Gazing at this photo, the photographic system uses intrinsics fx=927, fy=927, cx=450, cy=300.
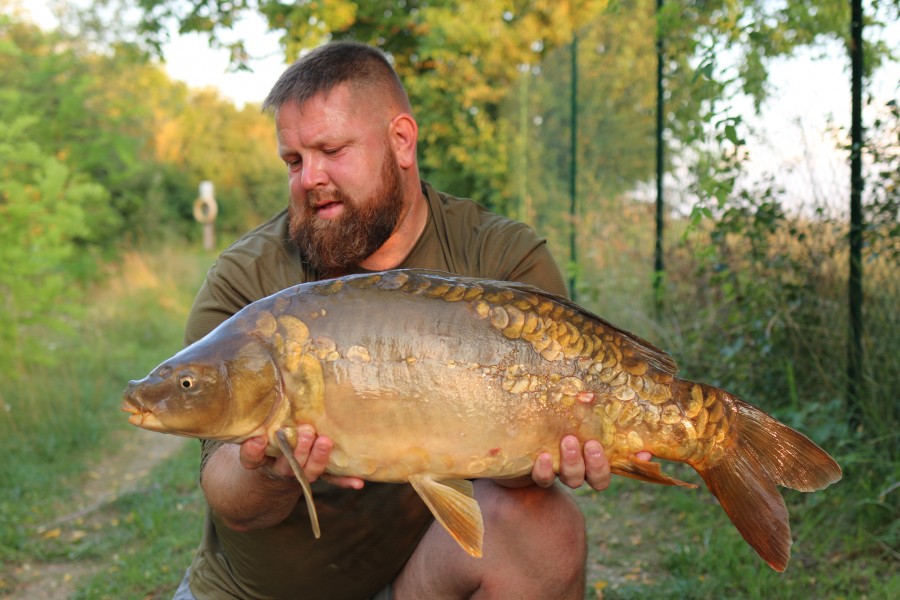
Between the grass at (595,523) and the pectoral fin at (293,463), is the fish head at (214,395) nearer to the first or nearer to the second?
the pectoral fin at (293,463)

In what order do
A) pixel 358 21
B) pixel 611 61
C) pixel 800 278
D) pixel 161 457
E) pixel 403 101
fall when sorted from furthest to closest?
pixel 358 21
pixel 611 61
pixel 161 457
pixel 800 278
pixel 403 101

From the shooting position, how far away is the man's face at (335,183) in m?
2.09

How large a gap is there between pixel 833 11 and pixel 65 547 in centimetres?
338

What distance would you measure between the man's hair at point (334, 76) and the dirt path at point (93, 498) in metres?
1.88

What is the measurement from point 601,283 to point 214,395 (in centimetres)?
435

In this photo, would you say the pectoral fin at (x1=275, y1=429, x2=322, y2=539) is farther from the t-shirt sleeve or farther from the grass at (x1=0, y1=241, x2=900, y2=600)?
the grass at (x1=0, y1=241, x2=900, y2=600)

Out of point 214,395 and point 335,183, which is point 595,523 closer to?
point 335,183

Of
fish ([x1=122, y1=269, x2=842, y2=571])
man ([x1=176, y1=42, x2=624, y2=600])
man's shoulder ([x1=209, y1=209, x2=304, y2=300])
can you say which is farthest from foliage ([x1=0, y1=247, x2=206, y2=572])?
fish ([x1=122, y1=269, x2=842, y2=571])

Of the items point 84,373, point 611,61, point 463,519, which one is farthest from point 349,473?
point 611,61

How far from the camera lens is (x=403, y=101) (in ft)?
7.59

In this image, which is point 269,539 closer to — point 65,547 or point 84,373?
point 65,547

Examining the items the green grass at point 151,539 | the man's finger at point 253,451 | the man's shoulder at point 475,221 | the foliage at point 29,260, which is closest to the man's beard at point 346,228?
the man's shoulder at point 475,221

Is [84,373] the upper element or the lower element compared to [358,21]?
lower

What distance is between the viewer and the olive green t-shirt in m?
2.04
